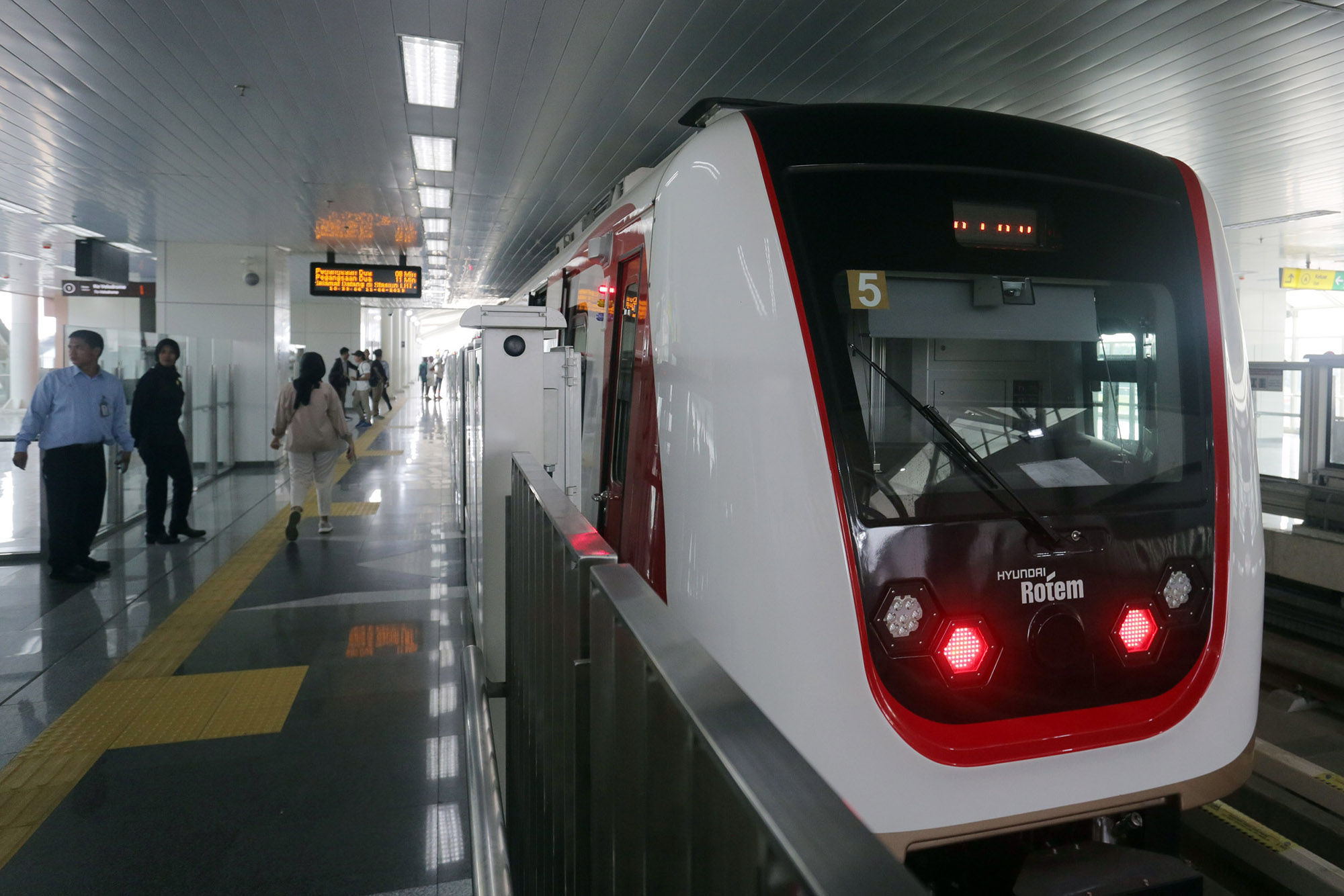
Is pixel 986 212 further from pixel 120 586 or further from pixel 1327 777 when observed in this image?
pixel 120 586

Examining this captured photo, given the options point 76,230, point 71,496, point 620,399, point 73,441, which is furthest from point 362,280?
point 620,399

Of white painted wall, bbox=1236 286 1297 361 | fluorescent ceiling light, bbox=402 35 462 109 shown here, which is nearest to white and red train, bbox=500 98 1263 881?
fluorescent ceiling light, bbox=402 35 462 109

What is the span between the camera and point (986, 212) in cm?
283

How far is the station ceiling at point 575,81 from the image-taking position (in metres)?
5.32

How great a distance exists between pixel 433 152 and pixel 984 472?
7205 millimetres

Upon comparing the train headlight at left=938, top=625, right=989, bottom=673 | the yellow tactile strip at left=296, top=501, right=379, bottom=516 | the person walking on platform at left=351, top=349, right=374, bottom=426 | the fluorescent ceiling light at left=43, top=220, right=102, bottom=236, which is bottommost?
the yellow tactile strip at left=296, top=501, right=379, bottom=516

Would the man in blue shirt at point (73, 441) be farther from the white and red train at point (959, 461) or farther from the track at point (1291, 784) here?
the track at point (1291, 784)

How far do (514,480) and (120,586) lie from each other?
5.56 metres

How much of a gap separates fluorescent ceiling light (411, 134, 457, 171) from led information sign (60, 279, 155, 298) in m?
10.0

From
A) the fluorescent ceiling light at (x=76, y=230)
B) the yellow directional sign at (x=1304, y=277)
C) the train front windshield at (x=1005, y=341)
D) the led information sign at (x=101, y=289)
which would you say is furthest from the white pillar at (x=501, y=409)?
the yellow directional sign at (x=1304, y=277)

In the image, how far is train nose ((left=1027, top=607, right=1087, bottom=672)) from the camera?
2580mm

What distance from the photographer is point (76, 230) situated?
1370cm

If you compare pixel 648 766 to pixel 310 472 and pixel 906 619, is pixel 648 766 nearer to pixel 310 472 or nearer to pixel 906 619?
pixel 906 619

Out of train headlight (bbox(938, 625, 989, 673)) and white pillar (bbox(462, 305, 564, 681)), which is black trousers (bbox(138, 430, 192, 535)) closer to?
white pillar (bbox(462, 305, 564, 681))
